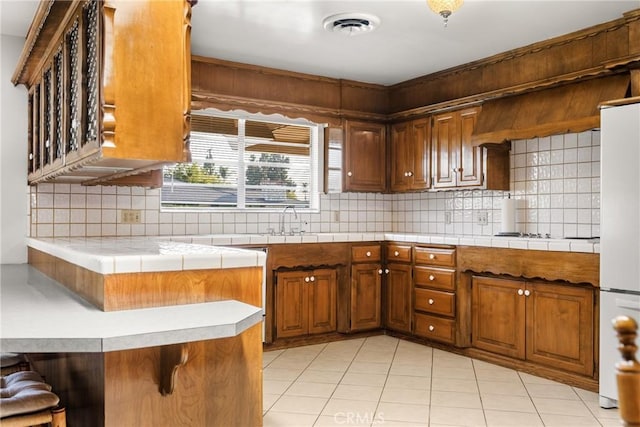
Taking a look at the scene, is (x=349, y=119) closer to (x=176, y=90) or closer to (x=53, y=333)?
(x=176, y=90)

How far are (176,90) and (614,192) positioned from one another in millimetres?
2550

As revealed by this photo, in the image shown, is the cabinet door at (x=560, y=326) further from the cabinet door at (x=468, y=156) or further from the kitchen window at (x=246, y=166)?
the kitchen window at (x=246, y=166)

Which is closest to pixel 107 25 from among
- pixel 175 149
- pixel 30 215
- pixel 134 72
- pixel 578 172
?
pixel 134 72

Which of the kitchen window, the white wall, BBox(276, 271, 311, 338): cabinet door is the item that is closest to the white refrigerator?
BBox(276, 271, 311, 338): cabinet door

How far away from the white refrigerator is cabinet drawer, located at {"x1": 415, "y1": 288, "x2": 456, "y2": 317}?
54.7 inches

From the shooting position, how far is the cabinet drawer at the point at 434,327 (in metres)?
4.58

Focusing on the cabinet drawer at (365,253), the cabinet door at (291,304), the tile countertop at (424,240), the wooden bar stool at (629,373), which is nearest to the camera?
the wooden bar stool at (629,373)

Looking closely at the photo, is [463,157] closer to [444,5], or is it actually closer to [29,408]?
[444,5]

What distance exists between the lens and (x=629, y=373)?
82 cm

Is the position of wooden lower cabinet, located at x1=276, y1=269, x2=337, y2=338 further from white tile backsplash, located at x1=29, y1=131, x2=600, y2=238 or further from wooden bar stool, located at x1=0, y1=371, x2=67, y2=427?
wooden bar stool, located at x1=0, y1=371, x2=67, y2=427

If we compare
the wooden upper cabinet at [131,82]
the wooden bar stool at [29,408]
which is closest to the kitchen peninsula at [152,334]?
the wooden bar stool at [29,408]

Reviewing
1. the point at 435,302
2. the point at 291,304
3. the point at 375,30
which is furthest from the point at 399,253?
the point at 375,30

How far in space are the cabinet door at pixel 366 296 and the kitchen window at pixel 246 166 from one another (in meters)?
0.89

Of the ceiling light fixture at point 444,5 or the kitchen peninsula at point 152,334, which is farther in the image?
the ceiling light fixture at point 444,5
